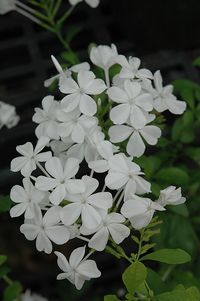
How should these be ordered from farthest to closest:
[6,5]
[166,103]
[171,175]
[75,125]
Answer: [6,5] → [171,175] → [166,103] → [75,125]

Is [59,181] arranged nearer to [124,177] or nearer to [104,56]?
[124,177]

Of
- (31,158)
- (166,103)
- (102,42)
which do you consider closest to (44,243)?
(31,158)

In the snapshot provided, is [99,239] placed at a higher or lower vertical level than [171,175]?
higher

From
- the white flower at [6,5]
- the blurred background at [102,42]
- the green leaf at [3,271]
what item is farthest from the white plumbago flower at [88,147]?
the blurred background at [102,42]

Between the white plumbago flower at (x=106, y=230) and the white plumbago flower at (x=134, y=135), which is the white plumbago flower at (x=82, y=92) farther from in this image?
the white plumbago flower at (x=106, y=230)

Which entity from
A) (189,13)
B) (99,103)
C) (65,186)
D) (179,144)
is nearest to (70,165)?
(65,186)

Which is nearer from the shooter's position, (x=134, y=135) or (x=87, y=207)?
(x=87, y=207)

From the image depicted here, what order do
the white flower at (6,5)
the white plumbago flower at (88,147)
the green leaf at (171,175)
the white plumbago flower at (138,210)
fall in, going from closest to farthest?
the white plumbago flower at (138,210)
the white plumbago flower at (88,147)
the green leaf at (171,175)
the white flower at (6,5)
